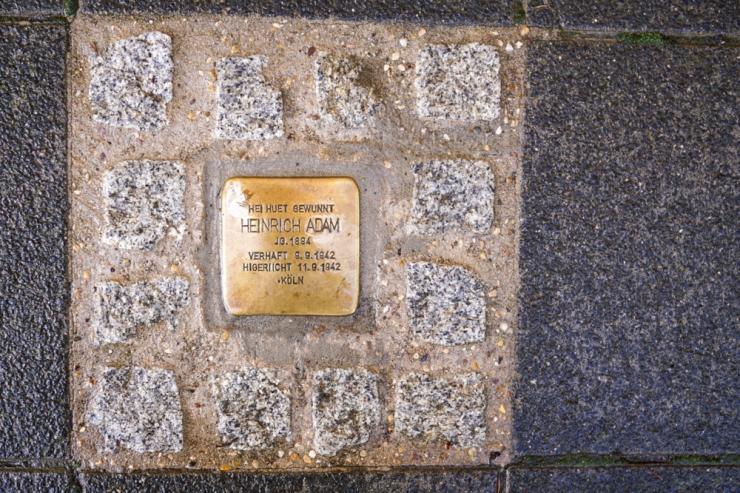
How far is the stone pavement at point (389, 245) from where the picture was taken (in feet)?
5.25

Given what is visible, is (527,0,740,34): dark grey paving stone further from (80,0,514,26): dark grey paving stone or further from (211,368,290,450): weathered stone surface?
(211,368,290,450): weathered stone surface

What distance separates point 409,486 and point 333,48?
56.2 inches

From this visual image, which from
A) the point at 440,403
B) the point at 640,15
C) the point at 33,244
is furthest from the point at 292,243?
the point at 640,15

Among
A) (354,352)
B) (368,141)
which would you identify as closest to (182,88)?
(368,141)

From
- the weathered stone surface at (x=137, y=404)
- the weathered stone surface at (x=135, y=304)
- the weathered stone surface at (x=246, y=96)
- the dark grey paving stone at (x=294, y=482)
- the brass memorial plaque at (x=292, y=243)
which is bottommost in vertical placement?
the dark grey paving stone at (x=294, y=482)

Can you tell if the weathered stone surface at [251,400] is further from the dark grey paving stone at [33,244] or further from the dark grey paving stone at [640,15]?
the dark grey paving stone at [640,15]

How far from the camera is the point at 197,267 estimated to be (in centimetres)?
164

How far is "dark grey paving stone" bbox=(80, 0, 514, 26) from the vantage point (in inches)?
62.7

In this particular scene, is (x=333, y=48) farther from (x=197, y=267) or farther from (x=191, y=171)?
(x=197, y=267)

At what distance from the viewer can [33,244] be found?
1.62 meters

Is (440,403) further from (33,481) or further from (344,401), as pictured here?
Answer: (33,481)

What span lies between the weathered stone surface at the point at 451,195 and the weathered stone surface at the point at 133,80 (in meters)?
0.83

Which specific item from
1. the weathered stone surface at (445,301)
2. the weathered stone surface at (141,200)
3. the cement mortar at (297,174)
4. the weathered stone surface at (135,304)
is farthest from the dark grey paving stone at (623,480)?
the weathered stone surface at (141,200)

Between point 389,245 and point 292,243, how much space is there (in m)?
0.31
